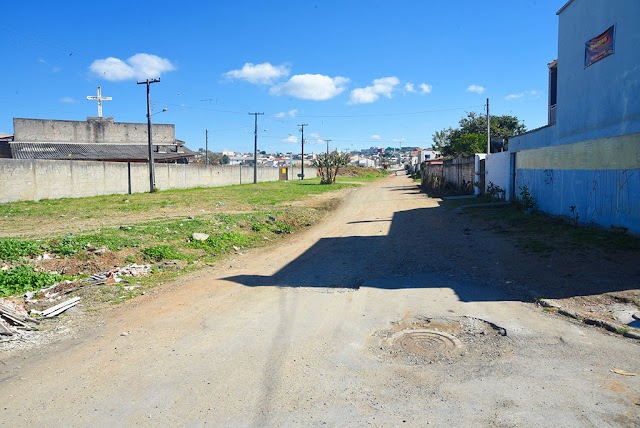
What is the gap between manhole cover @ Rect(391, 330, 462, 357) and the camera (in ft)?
16.9

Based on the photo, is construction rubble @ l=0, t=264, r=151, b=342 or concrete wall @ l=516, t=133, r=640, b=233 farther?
concrete wall @ l=516, t=133, r=640, b=233

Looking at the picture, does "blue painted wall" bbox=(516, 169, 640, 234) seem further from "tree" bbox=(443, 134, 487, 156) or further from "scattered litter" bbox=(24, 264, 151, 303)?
"tree" bbox=(443, 134, 487, 156)

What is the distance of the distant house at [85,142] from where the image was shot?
46.8 m

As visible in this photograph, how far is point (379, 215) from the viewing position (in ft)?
63.4

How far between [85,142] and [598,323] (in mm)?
57853

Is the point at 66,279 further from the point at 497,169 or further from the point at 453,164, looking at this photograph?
the point at 453,164

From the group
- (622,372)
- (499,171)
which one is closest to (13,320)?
(622,372)

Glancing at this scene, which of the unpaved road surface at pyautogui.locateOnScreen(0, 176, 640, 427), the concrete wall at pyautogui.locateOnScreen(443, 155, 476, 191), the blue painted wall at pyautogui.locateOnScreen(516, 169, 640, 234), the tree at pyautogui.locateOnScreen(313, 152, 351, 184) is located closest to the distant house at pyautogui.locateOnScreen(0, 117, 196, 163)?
the tree at pyautogui.locateOnScreen(313, 152, 351, 184)

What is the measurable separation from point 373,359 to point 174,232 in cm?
850

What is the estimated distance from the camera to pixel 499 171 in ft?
70.3

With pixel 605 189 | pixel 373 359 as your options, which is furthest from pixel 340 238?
pixel 373 359

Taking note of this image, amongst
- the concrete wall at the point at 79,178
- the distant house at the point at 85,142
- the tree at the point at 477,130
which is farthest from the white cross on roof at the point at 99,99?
the tree at the point at 477,130

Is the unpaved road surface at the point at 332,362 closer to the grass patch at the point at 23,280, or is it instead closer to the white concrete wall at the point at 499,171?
the grass patch at the point at 23,280

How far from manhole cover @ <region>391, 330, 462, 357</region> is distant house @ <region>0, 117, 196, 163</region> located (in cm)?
4522
